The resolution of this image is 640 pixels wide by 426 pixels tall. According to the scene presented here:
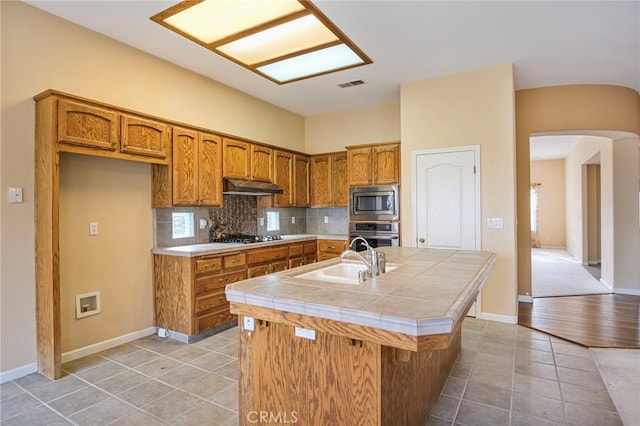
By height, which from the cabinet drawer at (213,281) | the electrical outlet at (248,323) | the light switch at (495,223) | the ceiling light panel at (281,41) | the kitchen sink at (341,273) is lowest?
the cabinet drawer at (213,281)

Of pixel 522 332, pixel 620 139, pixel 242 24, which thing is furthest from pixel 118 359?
pixel 620 139

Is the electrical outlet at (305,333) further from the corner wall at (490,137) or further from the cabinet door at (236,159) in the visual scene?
the corner wall at (490,137)

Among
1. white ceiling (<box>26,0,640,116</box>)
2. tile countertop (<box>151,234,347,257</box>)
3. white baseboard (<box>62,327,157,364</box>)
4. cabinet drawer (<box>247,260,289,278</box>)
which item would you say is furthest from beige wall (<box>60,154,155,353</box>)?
white ceiling (<box>26,0,640,116</box>)

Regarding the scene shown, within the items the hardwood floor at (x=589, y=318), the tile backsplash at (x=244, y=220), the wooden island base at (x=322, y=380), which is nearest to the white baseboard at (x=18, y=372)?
the tile backsplash at (x=244, y=220)

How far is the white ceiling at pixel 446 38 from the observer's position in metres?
2.83

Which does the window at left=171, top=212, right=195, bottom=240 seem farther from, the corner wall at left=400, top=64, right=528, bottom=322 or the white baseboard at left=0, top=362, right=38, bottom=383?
the corner wall at left=400, top=64, right=528, bottom=322

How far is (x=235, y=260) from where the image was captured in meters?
3.90

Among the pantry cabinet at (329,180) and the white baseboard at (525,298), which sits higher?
the pantry cabinet at (329,180)

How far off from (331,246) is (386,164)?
4.98ft

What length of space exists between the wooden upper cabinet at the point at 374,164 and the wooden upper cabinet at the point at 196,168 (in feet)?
6.71

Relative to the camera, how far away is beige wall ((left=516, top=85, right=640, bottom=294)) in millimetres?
4617

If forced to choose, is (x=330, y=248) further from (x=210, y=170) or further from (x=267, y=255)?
(x=210, y=170)

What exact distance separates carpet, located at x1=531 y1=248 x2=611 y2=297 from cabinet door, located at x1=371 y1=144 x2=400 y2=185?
2.95 m

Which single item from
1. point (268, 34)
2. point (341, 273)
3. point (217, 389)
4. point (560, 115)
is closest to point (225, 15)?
point (268, 34)
